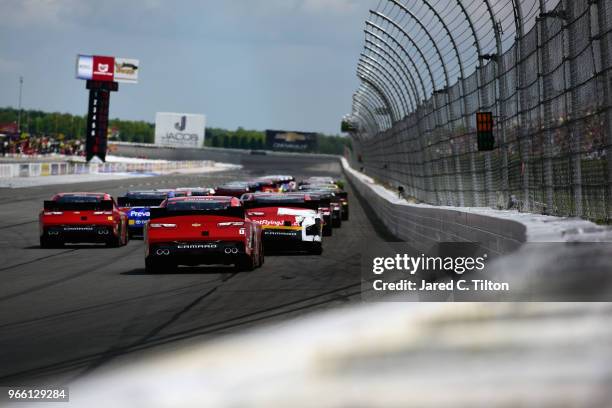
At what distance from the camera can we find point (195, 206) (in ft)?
53.3

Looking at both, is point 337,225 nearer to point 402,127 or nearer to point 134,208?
point 402,127

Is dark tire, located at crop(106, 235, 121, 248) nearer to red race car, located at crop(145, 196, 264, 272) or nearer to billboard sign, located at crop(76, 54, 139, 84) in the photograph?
red race car, located at crop(145, 196, 264, 272)

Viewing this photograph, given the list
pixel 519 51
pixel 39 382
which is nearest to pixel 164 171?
pixel 519 51

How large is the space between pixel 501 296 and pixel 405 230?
21.3 m

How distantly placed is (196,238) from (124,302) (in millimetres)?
3751

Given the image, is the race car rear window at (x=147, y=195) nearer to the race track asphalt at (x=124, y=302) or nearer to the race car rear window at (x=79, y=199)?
the race car rear window at (x=79, y=199)

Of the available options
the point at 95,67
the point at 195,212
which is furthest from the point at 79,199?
the point at 95,67

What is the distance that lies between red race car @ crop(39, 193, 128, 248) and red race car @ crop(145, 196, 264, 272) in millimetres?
6252

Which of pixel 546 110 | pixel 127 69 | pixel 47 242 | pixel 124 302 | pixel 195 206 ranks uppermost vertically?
pixel 127 69

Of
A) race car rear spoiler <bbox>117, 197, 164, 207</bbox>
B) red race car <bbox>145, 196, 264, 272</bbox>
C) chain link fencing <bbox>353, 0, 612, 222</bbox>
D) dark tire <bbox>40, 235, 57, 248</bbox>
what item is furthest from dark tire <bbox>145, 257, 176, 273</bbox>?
race car rear spoiler <bbox>117, 197, 164, 207</bbox>

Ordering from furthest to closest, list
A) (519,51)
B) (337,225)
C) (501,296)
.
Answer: (337,225), (519,51), (501,296)

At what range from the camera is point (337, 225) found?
104ft

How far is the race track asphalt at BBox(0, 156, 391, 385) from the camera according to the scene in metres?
7.86

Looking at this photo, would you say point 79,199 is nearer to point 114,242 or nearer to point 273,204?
point 114,242
